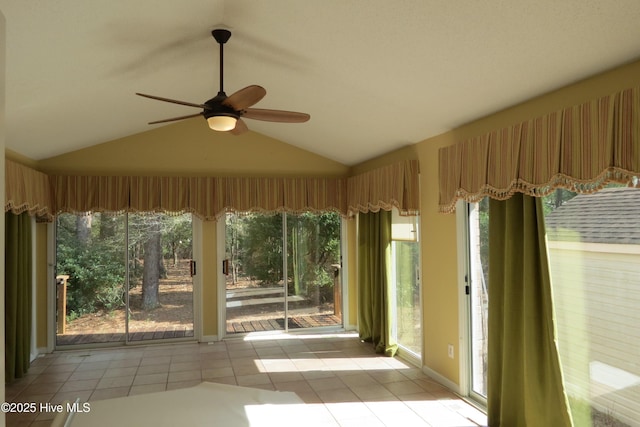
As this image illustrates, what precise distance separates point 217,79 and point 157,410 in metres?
2.87

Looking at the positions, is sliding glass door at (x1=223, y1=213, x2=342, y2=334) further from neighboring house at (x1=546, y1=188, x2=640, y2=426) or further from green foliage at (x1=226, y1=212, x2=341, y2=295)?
neighboring house at (x1=546, y1=188, x2=640, y2=426)

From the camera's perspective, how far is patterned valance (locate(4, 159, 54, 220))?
12.9ft

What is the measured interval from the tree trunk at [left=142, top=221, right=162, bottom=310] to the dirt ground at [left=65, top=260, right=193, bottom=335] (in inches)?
2.4

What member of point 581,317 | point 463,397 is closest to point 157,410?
point 463,397

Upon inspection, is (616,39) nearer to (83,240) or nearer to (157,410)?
(157,410)

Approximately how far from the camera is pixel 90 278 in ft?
17.6

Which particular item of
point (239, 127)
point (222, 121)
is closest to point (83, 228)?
point (239, 127)

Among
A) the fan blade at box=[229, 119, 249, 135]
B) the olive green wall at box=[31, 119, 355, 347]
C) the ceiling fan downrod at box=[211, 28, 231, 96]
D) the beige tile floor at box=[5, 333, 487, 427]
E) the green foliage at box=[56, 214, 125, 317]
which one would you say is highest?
the ceiling fan downrod at box=[211, 28, 231, 96]

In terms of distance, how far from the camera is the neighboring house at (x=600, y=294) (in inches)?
93.5

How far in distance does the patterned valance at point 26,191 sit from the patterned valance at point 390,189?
141 inches

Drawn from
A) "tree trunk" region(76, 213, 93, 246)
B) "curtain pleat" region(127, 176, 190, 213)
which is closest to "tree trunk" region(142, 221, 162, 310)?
"curtain pleat" region(127, 176, 190, 213)

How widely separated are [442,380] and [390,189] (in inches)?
77.4

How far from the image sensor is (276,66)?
11.2ft

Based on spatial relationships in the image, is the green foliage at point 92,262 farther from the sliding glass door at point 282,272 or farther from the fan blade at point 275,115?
the fan blade at point 275,115
